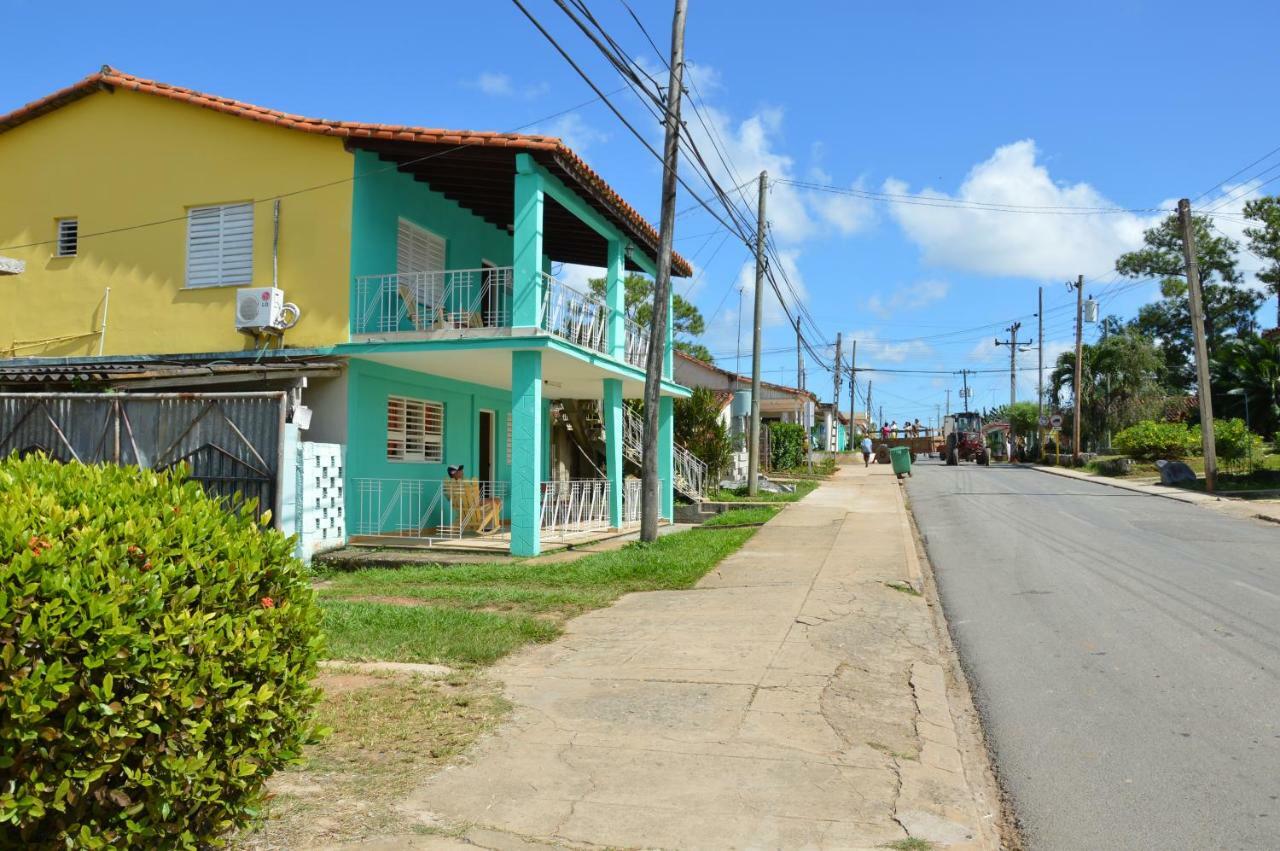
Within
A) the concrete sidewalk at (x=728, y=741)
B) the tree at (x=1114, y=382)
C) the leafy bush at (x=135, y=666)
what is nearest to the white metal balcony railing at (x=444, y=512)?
the concrete sidewalk at (x=728, y=741)

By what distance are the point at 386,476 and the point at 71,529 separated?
11647 mm

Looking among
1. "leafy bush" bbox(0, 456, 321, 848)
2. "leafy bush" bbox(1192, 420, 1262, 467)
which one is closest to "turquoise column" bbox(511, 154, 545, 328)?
"leafy bush" bbox(0, 456, 321, 848)

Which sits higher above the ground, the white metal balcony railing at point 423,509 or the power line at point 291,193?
the power line at point 291,193

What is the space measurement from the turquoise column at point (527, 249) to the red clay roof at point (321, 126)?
1.48 ft

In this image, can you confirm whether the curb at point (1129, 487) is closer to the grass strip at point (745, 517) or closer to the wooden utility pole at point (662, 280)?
the grass strip at point (745, 517)

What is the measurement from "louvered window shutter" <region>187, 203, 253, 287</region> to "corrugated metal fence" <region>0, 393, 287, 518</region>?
10.6 feet

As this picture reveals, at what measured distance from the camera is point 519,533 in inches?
503

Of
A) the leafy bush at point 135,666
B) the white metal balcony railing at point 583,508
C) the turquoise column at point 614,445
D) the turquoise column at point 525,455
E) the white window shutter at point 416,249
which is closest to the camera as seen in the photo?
the leafy bush at point 135,666

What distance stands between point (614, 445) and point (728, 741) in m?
11.1

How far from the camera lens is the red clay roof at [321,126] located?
12.6 meters

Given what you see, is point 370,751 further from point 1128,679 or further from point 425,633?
point 1128,679

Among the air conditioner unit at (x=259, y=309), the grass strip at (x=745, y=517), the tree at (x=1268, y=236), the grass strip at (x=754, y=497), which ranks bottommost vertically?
the grass strip at (x=745, y=517)

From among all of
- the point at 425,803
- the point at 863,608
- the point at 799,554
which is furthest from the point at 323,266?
the point at 425,803

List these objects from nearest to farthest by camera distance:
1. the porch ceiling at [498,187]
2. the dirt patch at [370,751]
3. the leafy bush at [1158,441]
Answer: the dirt patch at [370,751] → the porch ceiling at [498,187] → the leafy bush at [1158,441]
